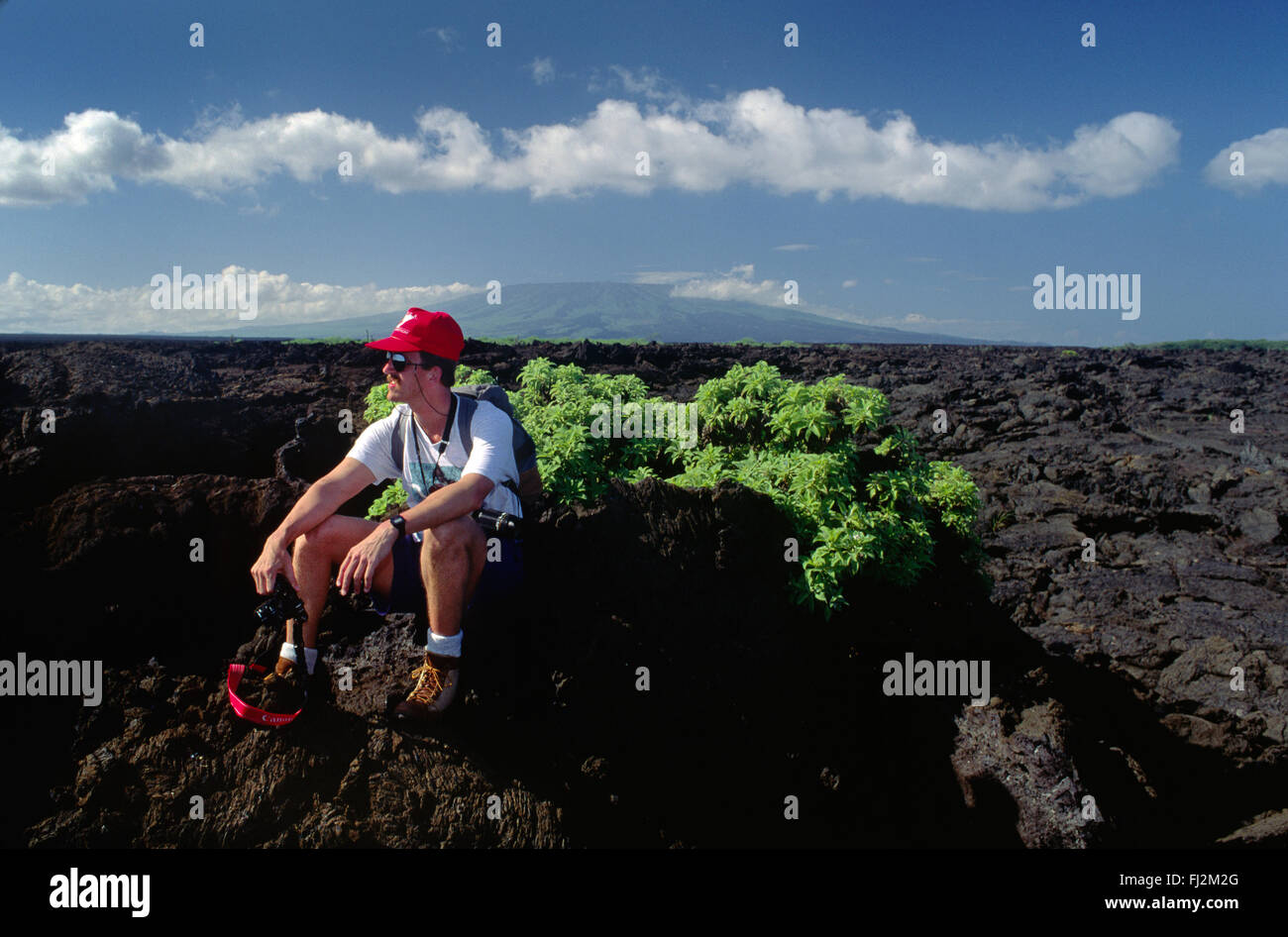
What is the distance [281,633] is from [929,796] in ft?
15.2

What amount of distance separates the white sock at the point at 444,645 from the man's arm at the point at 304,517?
29.6 inches

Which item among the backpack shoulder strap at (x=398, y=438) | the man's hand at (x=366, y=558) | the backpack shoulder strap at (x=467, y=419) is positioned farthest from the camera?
the backpack shoulder strap at (x=398, y=438)

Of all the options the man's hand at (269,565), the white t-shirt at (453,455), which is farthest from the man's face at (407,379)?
the man's hand at (269,565)

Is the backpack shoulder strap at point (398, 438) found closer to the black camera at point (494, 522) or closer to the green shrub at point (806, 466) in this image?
the black camera at point (494, 522)

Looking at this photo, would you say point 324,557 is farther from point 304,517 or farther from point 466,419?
point 466,419

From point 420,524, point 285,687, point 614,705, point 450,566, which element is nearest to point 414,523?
point 420,524

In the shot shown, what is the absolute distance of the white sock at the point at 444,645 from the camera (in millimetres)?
3586

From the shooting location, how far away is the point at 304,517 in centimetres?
338

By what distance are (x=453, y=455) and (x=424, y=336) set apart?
25.2 inches

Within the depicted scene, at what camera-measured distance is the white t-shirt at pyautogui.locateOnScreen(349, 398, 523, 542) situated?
3.44m
